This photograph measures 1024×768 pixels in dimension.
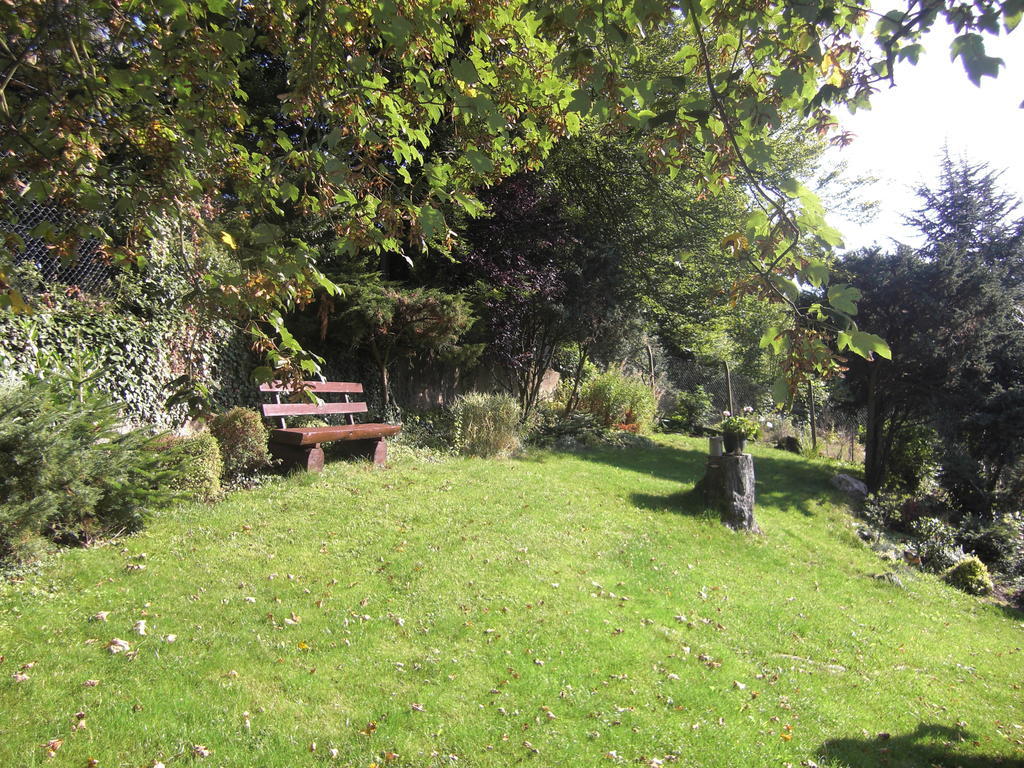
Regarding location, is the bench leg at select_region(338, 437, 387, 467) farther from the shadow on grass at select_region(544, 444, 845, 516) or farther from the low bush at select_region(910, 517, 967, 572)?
the low bush at select_region(910, 517, 967, 572)

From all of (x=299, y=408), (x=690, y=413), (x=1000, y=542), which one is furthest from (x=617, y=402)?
(x=299, y=408)

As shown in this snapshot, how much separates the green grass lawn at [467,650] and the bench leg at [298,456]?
0.32 metres

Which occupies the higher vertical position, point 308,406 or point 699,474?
point 308,406

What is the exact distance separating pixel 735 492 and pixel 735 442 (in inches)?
32.6

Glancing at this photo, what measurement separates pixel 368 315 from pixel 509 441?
124 inches

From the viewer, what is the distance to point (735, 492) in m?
8.20

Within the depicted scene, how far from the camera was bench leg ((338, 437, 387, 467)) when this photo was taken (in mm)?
8461

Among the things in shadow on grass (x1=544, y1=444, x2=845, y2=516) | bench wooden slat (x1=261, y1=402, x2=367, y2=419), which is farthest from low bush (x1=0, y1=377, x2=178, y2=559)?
shadow on grass (x1=544, y1=444, x2=845, y2=516)

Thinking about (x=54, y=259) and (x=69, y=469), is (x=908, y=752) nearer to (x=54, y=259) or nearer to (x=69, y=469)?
(x=69, y=469)

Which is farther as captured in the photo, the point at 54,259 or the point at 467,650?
the point at 54,259

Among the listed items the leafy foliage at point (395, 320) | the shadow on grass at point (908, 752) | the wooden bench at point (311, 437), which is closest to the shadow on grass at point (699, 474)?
the leafy foliage at point (395, 320)

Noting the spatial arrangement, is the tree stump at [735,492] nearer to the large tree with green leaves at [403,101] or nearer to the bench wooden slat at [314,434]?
the bench wooden slat at [314,434]

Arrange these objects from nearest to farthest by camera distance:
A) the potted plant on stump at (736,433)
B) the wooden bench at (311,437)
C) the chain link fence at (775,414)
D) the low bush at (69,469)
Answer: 1. the low bush at (69,469)
2. the wooden bench at (311,437)
3. the potted plant on stump at (736,433)
4. the chain link fence at (775,414)

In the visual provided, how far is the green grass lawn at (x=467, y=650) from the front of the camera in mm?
3059
